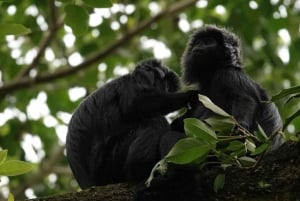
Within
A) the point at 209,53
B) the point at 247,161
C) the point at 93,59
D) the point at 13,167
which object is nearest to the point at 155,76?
the point at 209,53

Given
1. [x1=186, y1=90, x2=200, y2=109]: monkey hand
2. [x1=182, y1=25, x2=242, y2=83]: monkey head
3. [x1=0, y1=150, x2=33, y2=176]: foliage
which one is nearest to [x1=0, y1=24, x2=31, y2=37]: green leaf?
[x1=0, y1=150, x2=33, y2=176]: foliage

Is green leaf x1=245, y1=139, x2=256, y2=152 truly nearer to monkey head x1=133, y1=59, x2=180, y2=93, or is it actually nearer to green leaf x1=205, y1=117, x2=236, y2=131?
green leaf x1=205, y1=117, x2=236, y2=131

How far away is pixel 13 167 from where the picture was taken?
3.36 m

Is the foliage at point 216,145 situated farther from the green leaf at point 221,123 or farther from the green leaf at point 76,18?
the green leaf at point 76,18

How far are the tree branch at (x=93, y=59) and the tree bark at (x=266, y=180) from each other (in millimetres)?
4450

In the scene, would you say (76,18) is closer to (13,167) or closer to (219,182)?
(13,167)

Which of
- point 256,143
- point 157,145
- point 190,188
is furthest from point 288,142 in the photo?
point 157,145

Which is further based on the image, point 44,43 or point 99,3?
point 44,43

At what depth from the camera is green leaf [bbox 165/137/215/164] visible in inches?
133

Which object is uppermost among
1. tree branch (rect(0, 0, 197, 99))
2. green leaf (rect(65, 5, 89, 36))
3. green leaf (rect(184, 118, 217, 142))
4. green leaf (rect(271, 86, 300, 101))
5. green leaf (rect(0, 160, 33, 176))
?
green leaf (rect(65, 5, 89, 36))

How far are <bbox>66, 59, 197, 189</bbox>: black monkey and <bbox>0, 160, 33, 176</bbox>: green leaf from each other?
1.41 meters

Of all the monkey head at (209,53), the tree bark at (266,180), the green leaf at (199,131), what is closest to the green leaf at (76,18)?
the green leaf at (199,131)

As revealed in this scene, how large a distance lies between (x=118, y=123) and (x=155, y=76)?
567 millimetres

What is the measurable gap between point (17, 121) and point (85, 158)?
4733 mm
